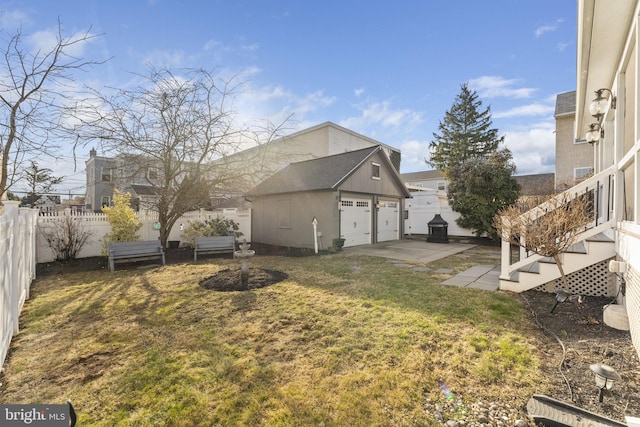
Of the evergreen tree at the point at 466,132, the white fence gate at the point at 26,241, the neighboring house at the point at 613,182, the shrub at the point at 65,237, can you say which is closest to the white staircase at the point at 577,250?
the neighboring house at the point at 613,182

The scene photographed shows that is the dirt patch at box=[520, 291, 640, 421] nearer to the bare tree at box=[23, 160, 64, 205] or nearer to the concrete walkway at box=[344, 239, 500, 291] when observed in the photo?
the concrete walkway at box=[344, 239, 500, 291]

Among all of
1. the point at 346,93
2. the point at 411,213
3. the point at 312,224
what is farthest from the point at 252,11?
the point at 411,213

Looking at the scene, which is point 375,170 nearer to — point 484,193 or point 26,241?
point 484,193

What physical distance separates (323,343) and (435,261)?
7.02 metres

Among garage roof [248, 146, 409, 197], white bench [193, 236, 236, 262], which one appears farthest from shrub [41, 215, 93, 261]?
garage roof [248, 146, 409, 197]

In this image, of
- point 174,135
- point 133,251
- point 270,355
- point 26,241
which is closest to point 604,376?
point 270,355

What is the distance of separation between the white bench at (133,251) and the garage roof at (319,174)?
504 cm

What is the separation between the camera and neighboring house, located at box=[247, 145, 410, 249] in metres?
12.0

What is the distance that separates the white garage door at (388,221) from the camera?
48.3 feet

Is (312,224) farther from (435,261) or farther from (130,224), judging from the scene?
(130,224)

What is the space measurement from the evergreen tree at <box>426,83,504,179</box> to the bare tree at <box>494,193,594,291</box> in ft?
93.8

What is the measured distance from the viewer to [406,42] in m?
10.3

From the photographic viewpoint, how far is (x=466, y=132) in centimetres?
3200

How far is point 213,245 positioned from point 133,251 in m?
2.48
